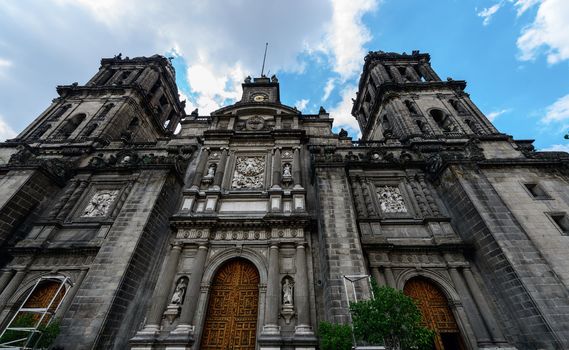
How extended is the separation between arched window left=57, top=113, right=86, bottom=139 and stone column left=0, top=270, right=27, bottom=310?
1167 cm

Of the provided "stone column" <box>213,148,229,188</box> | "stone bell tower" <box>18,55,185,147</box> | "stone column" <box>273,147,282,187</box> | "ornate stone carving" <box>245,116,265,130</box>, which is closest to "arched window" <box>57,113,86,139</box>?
"stone bell tower" <box>18,55,185,147</box>

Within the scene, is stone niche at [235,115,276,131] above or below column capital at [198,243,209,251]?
above

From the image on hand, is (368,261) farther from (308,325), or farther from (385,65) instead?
(385,65)

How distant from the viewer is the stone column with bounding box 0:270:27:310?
1017cm

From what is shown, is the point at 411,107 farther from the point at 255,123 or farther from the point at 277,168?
the point at 277,168

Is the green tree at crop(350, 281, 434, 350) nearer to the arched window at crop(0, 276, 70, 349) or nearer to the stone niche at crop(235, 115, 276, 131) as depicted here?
the arched window at crop(0, 276, 70, 349)

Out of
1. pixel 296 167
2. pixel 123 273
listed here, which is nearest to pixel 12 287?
pixel 123 273

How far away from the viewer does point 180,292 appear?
1026cm

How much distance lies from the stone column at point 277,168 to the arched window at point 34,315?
9454mm

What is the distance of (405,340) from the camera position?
20.7 feet

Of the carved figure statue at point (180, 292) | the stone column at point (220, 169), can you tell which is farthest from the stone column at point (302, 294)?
the stone column at point (220, 169)

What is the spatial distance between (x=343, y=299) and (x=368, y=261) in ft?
9.07

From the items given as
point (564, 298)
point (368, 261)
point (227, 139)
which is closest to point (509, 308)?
point (564, 298)

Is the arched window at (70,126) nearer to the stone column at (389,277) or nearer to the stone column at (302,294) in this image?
the stone column at (302,294)
